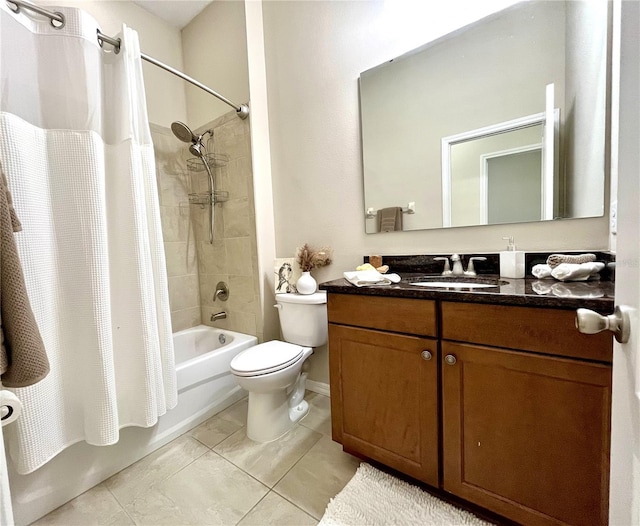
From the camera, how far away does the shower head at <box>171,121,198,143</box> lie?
185cm

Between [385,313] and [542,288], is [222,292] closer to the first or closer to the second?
[385,313]

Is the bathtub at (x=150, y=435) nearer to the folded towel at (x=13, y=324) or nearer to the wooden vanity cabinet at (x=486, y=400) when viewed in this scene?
the folded towel at (x=13, y=324)

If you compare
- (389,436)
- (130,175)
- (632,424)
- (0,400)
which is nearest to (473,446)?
(389,436)

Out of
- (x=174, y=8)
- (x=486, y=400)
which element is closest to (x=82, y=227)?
(x=486, y=400)

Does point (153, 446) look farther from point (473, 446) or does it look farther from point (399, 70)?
point (399, 70)

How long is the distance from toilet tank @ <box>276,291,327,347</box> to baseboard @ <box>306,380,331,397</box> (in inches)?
15.6

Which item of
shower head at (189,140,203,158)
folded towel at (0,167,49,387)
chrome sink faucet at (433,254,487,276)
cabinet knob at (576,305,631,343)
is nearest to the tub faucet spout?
shower head at (189,140,203,158)

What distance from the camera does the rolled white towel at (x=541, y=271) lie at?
1.08 meters

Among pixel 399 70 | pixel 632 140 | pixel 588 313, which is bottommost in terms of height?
pixel 588 313

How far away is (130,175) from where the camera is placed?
46.1 inches

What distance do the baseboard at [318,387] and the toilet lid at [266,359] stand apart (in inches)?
19.1

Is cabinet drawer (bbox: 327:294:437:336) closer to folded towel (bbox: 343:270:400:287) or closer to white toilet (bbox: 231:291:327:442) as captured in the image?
folded towel (bbox: 343:270:400:287)

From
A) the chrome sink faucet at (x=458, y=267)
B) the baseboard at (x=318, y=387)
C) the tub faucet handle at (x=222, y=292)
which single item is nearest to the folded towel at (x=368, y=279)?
the chrome sink faucet at (x=458, y=267)

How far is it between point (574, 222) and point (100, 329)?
198 cm
